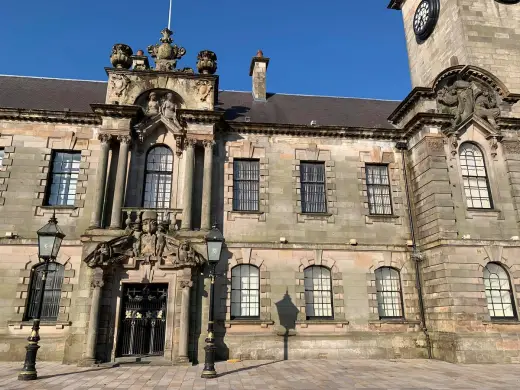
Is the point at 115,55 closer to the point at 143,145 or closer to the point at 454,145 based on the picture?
the point at 143,145

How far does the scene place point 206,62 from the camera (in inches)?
668

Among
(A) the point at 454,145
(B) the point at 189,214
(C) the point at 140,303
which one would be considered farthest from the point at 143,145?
(A) the point at 454,145

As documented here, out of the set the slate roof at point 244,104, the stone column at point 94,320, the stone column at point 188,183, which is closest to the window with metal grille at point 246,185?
the stone column at point 188,183

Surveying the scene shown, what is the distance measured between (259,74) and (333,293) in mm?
12445

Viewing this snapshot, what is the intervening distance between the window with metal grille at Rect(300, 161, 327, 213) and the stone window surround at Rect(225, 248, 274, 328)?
3.11m

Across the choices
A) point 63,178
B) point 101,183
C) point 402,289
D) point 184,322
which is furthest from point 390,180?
point 63,178

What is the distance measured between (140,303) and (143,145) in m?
6.46

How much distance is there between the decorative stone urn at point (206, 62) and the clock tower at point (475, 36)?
11465mm

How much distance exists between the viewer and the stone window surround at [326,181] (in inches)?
642

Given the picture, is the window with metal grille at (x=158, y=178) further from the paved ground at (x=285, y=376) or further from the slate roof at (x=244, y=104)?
the paved ground at (x=285, y=376)

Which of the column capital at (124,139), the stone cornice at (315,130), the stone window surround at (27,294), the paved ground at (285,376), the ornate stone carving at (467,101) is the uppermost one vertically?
the ornate stone carving at (467,101)

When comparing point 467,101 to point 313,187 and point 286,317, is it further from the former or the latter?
point 286,317

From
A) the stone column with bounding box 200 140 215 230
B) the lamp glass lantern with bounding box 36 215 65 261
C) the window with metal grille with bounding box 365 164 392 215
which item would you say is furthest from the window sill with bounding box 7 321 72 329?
the window with metal grille with bounding box 365 164 392 215

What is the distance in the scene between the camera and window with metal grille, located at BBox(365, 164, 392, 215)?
16953mm
